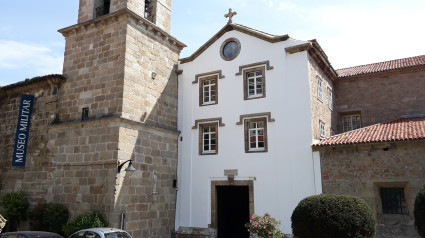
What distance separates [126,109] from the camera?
14.3 m

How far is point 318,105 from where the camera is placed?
1573 centimetres

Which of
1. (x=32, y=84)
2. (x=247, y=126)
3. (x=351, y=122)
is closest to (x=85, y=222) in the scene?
(x=247, y=126)

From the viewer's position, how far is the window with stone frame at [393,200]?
12797 millimetres

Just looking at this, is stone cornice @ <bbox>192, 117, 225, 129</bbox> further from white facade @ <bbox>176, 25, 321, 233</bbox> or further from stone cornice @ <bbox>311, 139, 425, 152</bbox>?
stone cornice @ <bbox>311, 139, 425, 152</bbox>

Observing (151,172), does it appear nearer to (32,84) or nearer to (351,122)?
(32,84)

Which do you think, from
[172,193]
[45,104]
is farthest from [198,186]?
[45,104]

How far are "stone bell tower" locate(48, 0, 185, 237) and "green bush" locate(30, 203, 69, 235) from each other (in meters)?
0.35

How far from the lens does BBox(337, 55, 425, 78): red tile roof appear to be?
58.6 feet

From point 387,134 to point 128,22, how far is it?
38.3 ft

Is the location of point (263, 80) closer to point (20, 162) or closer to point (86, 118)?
point (86, 118)

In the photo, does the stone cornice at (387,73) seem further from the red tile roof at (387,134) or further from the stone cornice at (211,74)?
the stone cornice at (211,74)

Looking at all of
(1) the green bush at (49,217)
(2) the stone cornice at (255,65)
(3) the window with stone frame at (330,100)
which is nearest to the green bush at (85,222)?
(1) the green bush at (49,217)

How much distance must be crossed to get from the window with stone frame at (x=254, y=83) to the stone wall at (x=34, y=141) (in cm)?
856

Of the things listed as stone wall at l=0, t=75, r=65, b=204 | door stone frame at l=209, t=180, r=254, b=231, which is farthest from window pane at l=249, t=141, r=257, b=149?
stone wall at l=0, t=75, r=65, b=204
